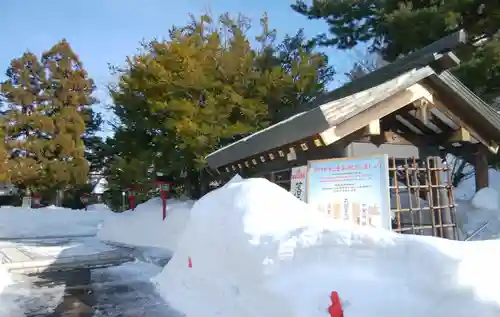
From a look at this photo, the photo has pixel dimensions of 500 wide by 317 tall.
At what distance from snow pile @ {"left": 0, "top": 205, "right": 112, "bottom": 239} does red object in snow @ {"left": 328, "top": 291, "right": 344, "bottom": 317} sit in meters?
17.2

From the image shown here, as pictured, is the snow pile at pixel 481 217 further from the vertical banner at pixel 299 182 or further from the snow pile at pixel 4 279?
the snow pile at pixel 4 279

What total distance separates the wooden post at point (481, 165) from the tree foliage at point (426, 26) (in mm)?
2507

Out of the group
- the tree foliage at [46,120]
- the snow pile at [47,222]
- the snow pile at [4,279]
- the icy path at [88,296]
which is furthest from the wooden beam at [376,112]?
the tree foliage at [46,120]

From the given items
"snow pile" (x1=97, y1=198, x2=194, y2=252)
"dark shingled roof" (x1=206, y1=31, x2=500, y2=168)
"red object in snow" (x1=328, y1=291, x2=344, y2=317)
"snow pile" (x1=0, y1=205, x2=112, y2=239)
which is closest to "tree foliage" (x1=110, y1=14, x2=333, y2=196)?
"snow pile" (x1=97, y1=198, x2=194, y2=252)

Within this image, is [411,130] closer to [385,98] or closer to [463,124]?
[463,124]

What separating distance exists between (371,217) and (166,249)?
7.19 m

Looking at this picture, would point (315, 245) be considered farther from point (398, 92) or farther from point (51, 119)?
point (51, 119)

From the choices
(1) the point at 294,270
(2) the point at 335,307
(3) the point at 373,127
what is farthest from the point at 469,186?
(2) the point at 335,307

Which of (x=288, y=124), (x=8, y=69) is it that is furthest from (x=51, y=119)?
(x=288, y=124)

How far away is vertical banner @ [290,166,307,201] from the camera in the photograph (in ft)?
23.4

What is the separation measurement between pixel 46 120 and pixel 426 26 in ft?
87.8

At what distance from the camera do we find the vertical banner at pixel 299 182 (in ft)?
23.4

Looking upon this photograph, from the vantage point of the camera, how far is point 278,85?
44.5 feet

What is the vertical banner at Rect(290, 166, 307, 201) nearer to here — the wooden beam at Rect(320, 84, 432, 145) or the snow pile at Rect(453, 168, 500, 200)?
the wooden beam at Rect(320, 84, 432, 145)
